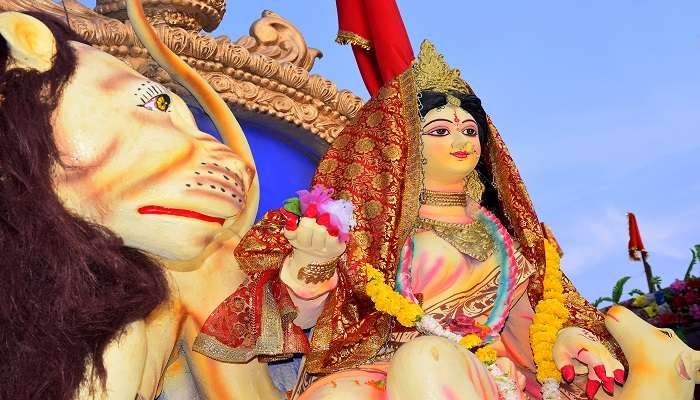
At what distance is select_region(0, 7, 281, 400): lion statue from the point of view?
5.98 ft

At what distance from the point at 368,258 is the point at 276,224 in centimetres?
25

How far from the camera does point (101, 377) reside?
6.15 feet

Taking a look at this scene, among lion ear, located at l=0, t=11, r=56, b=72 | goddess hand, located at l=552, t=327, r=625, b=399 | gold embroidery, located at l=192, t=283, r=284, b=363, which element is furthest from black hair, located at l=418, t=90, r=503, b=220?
lion ear, located at l=0, t=11, r=56, b=72

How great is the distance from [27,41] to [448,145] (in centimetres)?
114

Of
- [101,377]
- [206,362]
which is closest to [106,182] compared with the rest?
[101,377]

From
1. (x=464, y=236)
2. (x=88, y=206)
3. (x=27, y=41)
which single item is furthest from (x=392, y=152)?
(x=27, y=41)

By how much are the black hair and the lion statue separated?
708mm

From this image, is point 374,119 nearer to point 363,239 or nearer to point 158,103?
point 363,239

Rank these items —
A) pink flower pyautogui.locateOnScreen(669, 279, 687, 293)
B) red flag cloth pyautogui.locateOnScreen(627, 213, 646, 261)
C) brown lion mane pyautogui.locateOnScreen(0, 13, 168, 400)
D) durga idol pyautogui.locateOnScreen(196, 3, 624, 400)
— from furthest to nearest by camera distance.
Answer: red flag cloth pyautogui.locateOnScreen(627, 213, 646, 261), pink flower pyautogui.locateOnScreen(669, 279, 687, 293), durga idol pyautogui.locateOnScreen(196, 3, 624, 400), brown lion mane pyautogui.locateOnScreen(0, 13, 168, 400)

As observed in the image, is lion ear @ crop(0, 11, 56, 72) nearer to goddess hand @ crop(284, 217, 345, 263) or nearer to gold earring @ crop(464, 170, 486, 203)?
goddess hand @ crop(284, 217, 345, 263)

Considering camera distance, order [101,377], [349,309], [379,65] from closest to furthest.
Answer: [101,377], [349,309], [379,65]

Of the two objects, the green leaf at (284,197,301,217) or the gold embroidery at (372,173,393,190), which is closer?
the green leaf at (284,197,301,217)

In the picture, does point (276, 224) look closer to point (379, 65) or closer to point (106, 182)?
point (106, 182)

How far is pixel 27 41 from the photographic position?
1.90 metres
